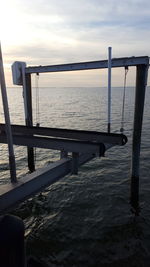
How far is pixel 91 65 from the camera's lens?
9680 millimetres

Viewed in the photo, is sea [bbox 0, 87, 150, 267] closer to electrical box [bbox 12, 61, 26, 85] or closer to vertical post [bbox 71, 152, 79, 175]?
vertical post [bbox 71, 152, 79, 175]

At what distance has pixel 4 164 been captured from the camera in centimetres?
1564

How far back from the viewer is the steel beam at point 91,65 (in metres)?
8.64

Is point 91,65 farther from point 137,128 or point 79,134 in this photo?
point 79,134

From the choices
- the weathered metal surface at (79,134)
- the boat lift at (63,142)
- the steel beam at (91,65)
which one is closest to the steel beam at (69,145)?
the boat lift at (63,142)

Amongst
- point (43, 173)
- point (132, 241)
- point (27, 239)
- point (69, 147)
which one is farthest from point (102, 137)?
point (27, 239)

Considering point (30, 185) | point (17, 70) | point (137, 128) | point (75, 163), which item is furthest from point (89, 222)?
point (17, 70)

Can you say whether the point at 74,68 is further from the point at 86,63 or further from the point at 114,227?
the point at 114,227

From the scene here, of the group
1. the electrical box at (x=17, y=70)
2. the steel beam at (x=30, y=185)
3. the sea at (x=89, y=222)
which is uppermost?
the electrical box at (x=17, y=70)

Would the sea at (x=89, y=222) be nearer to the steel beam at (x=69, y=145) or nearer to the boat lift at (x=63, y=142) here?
the boat lift at (x=63, y=142)

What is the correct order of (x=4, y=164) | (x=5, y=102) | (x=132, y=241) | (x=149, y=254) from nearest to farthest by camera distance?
(x=5, y=102) < (x=149, y=254) < (x=132, y=241) < (x=4, y=164)

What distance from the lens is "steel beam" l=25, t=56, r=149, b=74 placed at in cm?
864

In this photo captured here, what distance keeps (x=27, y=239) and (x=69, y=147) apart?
4.58 m

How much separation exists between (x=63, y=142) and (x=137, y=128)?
5.14m
